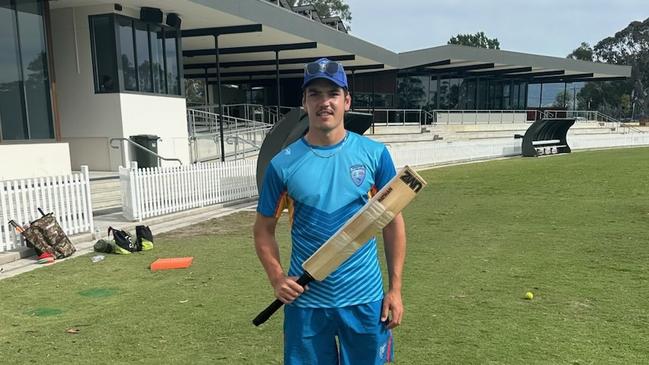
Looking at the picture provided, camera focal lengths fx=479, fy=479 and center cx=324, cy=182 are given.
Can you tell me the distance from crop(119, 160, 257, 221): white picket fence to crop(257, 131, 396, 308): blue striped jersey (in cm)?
768

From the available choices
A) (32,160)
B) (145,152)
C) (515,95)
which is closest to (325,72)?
(32,160)

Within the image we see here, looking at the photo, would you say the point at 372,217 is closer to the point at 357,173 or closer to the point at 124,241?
the point at 357,173

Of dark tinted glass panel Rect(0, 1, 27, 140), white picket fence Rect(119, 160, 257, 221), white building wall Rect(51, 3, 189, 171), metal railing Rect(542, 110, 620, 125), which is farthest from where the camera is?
metal railing Rect(542, 110, 620, 125)

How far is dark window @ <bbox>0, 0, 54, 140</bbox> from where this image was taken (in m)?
11.0

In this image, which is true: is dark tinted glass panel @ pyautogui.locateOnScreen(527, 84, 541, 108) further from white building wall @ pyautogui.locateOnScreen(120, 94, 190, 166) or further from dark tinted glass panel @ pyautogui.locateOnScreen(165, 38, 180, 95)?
white building wall @ pyautogui.locateOnScreen(120, 94, 190, 166)

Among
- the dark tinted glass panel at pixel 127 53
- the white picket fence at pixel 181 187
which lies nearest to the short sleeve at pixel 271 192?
the white picket fence at pixel 181 187

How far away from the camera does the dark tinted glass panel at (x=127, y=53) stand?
13.9m

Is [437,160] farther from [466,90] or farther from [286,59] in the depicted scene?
[466,90]

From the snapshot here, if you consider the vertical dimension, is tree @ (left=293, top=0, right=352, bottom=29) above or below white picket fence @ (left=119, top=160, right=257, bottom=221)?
above

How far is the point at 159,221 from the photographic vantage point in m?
9.47

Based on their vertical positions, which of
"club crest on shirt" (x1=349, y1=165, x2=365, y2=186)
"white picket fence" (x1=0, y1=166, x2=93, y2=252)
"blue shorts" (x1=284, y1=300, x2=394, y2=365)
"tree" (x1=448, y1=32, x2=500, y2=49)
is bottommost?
"white picket fence" (x1=0, y1=166, x2=93, y2=252)

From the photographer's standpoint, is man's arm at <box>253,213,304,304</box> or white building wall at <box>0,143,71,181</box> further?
white building wall at <box>0,143,71,181</box>

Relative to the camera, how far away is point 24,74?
1151 cm

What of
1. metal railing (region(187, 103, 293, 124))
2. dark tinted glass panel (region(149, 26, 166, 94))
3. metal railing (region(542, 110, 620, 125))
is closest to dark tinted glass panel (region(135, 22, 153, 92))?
dark tinted glass panel (region(149, 26, 166, 94))
